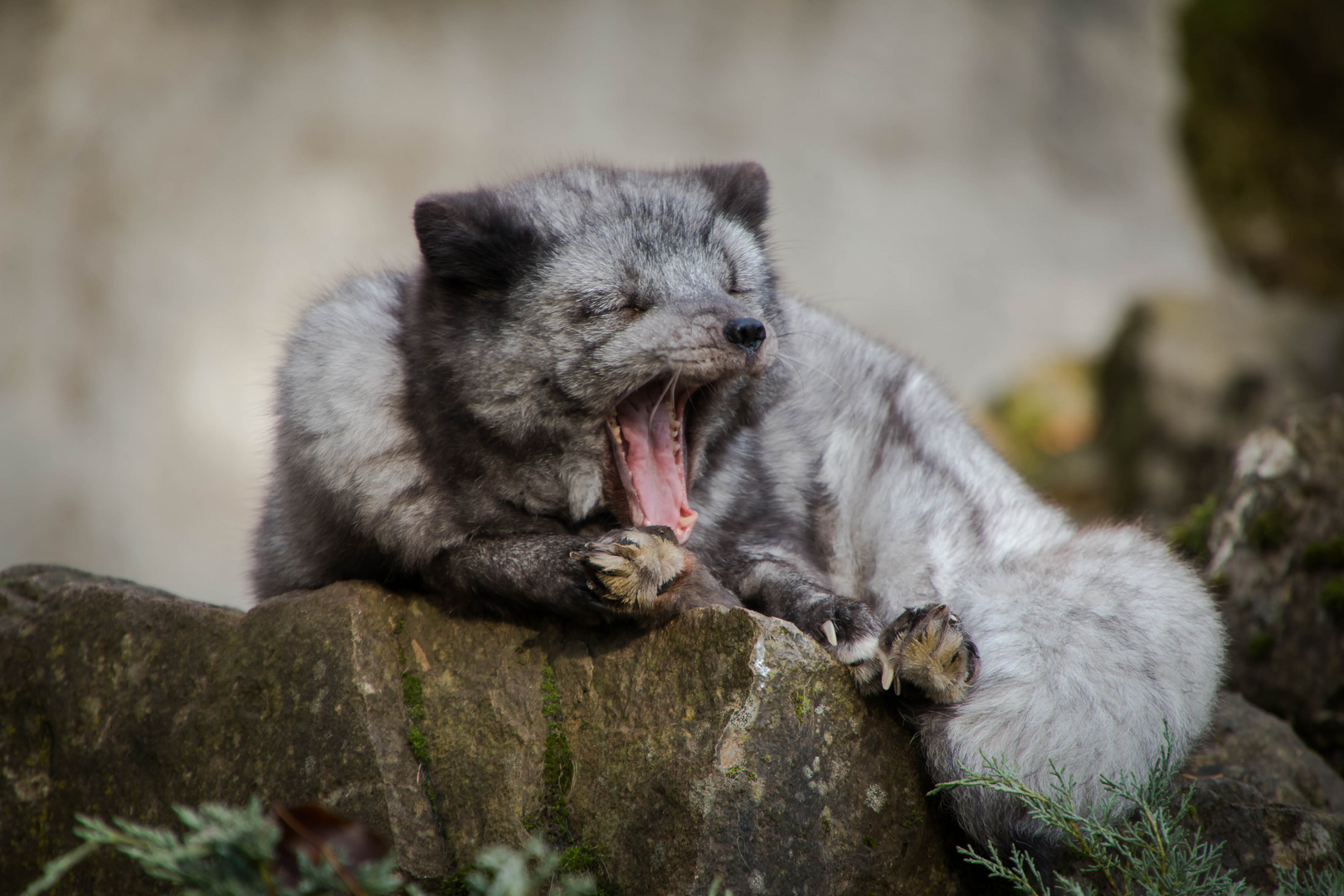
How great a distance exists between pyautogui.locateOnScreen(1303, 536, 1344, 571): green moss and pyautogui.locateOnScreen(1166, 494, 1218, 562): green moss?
0.39 m

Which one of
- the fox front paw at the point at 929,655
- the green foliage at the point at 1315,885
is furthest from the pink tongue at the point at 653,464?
the green foliage at the point at 1315,885

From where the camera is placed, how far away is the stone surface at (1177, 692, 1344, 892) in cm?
300

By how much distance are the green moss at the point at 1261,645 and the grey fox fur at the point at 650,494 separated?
1.13 meters

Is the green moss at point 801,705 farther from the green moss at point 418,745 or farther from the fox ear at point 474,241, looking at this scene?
the fox ear at point 474,241

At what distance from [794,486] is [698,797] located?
54.6 inches

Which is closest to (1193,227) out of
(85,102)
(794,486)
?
(794,486)

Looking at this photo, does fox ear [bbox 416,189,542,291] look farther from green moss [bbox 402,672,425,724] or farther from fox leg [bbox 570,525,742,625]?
green moss [bbox 402,672,425,724]

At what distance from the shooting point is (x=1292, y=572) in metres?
4.06

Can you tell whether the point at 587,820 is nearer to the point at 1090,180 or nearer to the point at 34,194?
the point at 34,194

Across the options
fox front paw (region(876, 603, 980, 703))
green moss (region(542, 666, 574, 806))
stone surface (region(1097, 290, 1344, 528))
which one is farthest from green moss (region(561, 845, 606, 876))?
stone surface (region(1097, 290, 1344, 528))

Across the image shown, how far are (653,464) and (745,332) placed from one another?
1.61 feet

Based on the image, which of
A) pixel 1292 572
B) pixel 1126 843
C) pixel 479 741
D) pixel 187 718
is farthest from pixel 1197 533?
pixel 187 718

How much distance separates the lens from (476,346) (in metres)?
2.98

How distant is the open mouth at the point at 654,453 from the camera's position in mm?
3053
